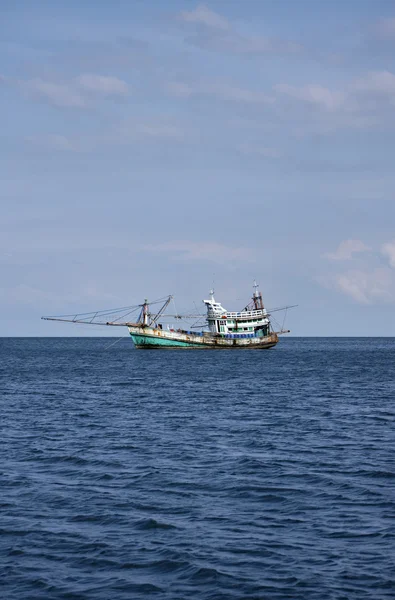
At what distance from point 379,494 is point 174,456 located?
909 cm

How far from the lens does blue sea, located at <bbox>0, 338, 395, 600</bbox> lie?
14.7 meters

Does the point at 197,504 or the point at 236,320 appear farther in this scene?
the point at 236,320

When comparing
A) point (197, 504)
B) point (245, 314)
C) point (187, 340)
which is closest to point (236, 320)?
point (245, 314)

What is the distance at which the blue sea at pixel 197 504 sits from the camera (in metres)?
14.7

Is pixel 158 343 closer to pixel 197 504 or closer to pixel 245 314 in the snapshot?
pixel 245 314

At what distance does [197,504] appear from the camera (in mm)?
20578

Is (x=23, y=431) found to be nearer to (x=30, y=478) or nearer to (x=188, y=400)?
(x=30, y=478)

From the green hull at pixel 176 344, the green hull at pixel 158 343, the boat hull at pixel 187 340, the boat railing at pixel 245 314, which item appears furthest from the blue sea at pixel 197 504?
the green hull at pixel 158 343

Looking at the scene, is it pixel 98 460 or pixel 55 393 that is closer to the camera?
pixel 98 460

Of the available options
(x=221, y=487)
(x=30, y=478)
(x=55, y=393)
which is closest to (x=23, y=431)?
(x=30, y=478)

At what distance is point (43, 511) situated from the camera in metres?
19.7

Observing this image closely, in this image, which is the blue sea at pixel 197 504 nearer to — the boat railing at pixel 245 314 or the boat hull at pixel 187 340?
the boat railing at pixel 245 314

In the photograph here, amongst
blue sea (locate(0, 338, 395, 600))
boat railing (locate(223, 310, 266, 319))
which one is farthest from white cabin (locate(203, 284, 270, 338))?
blue sea (locate(0, 338, 395, 600))

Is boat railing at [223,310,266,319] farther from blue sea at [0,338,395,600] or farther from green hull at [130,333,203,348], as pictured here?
blue sea at [0,338,395,600]
